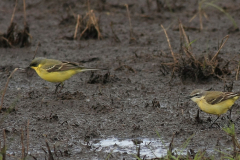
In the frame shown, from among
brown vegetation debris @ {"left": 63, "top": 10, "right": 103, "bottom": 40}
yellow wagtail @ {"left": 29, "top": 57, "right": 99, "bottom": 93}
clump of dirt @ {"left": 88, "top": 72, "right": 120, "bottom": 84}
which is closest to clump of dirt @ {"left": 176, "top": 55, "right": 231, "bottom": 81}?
clump of dirt @ {"left": 88, "top": 72, "right": 120, "bottom": 84}

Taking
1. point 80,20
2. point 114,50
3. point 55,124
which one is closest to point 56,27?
point 80,20

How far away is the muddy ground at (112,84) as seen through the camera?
7.43 m

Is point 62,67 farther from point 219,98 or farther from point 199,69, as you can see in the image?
point 219,98

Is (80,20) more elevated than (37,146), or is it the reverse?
(80,20)

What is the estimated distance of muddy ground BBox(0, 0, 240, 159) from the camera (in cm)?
743

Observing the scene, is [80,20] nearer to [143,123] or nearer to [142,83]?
[142,83]

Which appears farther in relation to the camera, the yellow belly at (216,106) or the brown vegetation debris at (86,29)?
the brown vegetation debris at (86,29)

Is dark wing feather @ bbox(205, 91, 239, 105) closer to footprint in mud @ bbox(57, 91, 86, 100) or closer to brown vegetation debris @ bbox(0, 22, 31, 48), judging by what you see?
footprint in mud @ bbox(57, 91, 86, 100)

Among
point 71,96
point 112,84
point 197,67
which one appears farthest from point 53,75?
point 197,67

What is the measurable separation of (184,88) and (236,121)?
196 centimetres

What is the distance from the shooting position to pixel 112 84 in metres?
10.0

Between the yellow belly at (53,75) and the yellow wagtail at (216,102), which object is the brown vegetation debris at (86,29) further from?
the yellow wagtail at (216,102)

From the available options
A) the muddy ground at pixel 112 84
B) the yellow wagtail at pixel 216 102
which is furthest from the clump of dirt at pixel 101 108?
the yellow wagtail at pixel 216 102

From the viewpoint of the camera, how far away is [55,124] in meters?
7.85
